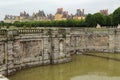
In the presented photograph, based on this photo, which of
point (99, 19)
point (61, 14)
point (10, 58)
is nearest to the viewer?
point (10, 58)

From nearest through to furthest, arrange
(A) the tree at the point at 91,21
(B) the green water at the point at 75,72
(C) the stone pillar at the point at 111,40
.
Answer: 1. (B) the green water at the point at 75,72
2. (C) the stone pillar at the point at 111,40
3. (A) the tree at the point at 91,21

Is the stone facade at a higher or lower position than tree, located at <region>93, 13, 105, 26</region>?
lower

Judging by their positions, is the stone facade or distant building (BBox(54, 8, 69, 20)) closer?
the stone facade

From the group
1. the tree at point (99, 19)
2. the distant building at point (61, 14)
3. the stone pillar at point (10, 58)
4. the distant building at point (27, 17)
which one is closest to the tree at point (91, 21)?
the tree at point (99, 19)

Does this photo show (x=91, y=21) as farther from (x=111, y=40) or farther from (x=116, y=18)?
(x=111, y=40)

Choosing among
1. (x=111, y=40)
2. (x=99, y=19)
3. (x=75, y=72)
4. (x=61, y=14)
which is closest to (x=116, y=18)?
(x=99, y=19)

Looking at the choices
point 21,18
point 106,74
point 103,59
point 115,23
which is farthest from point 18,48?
point 21,18

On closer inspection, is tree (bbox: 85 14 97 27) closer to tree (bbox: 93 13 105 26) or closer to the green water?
tree (bbox: 93 13 105 26)

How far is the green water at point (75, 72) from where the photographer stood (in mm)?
19203

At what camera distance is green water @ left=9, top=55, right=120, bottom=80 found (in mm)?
19203

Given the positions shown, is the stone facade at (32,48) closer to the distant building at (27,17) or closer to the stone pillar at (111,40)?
the stone pillar at (111,40)

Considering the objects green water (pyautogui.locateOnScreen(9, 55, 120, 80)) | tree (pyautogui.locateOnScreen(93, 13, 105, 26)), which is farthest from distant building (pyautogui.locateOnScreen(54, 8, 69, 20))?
green water (pyautogui.locateOnScreen(9, 55, 120, 80))

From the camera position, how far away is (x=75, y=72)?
21.1 metres

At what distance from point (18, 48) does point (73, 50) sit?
13.4 metres
